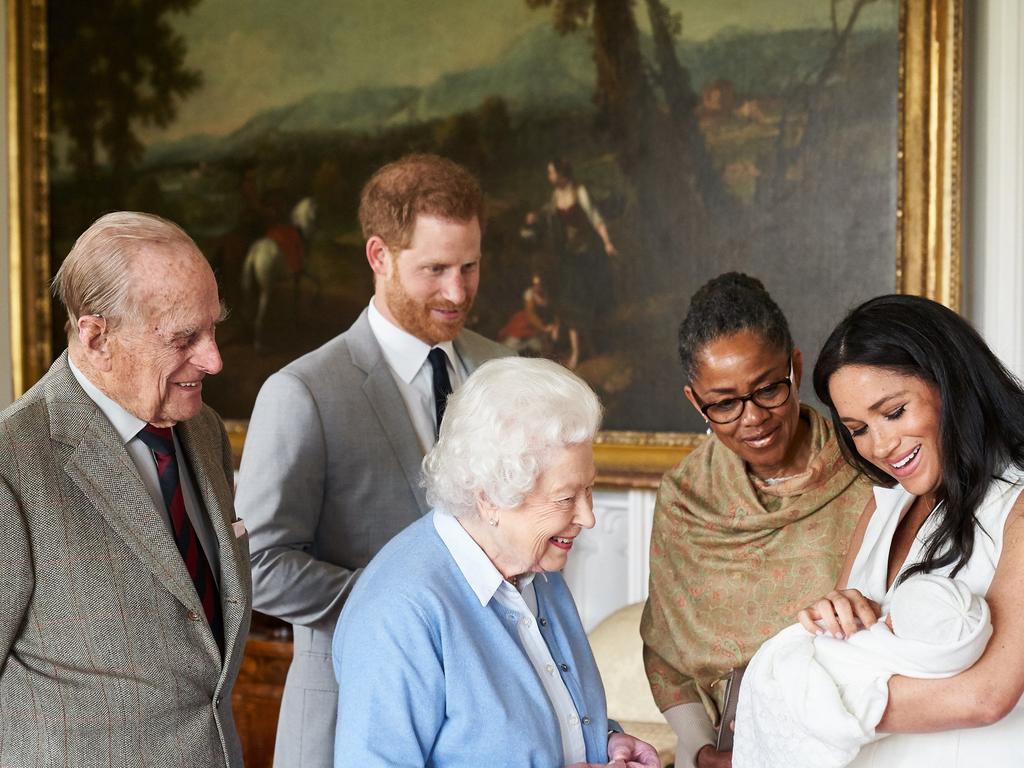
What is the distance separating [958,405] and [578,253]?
2993 millimetres

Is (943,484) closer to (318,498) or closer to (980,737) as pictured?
(980,737)

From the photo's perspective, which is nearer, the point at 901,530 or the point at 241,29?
the point at 901,530

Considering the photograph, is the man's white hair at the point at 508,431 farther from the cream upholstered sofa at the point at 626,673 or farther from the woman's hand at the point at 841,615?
the cream upholstered sofa at the point at 626,673

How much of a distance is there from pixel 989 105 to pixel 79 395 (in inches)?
149

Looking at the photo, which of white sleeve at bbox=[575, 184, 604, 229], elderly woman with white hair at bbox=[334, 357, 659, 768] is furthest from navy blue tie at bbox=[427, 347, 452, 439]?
white sleeve at bbox=[575, 184, 604, 229]

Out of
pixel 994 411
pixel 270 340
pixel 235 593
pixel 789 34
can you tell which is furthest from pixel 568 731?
pixel 270 340

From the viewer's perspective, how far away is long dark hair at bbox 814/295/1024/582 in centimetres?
238

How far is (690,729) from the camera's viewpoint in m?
3.13

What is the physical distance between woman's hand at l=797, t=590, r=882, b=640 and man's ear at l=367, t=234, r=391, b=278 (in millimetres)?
1629

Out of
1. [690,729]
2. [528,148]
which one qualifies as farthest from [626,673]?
[528,148]

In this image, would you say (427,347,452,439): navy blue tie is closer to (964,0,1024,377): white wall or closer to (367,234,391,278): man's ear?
(367,234,391,278): man's ear

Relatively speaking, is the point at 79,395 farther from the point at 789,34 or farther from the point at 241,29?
the point at 241,29

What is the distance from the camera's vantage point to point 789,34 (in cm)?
475

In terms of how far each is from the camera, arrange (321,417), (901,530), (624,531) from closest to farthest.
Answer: (901,530) < (321,417) < (624,531)
